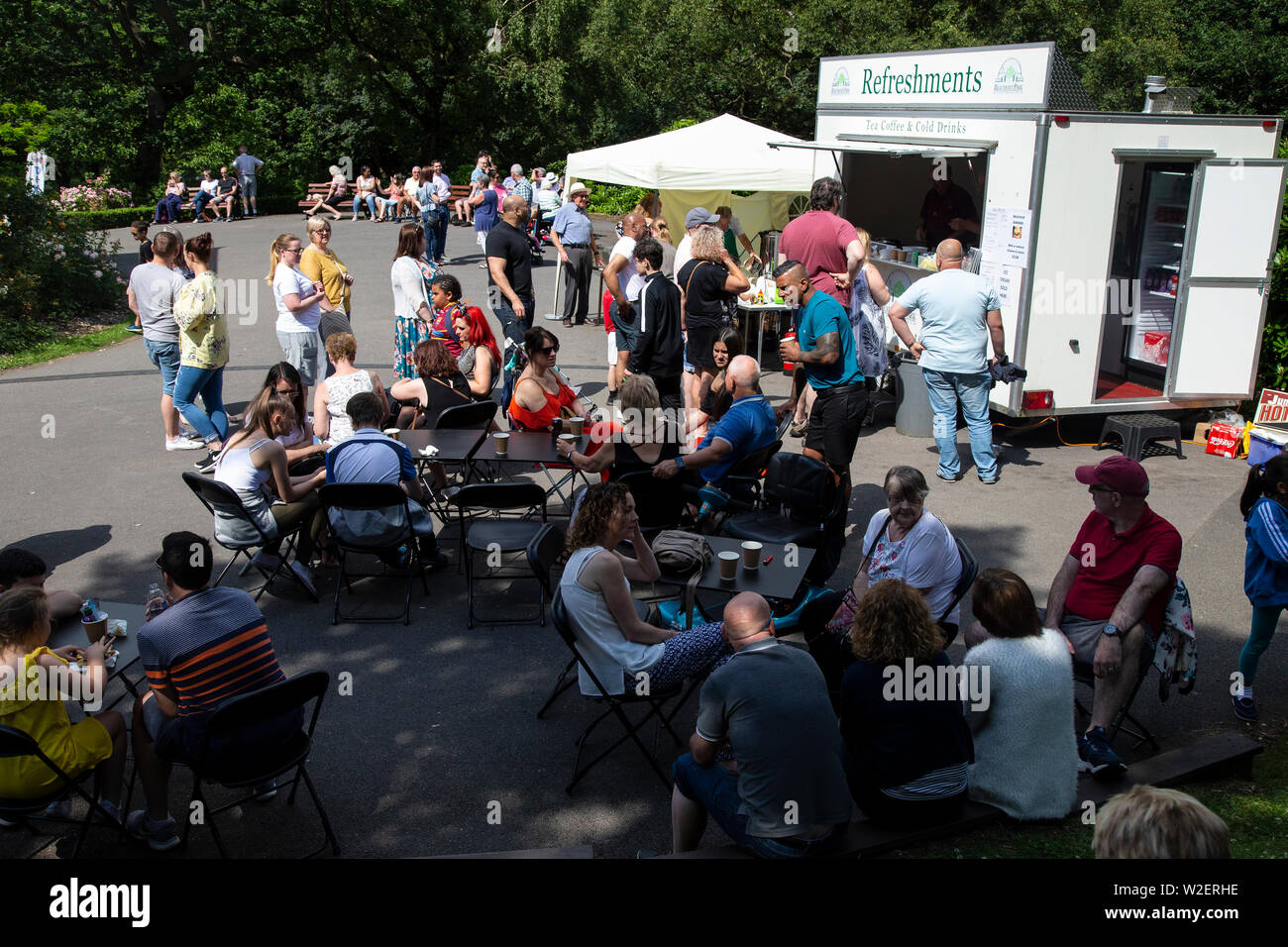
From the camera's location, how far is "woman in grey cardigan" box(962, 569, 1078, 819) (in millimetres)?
4152

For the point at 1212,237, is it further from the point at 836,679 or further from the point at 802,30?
the point at 802,30

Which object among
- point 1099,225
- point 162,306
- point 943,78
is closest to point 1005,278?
point 1099,225

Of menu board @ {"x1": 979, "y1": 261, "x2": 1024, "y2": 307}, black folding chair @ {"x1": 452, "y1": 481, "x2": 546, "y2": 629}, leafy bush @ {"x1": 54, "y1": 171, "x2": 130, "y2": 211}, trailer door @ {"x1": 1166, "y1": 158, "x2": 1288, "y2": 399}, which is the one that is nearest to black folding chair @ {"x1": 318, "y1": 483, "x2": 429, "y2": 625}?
black folding chair @ {"x1": 452, "y1": 481, "x2": 546, "y2": 629}

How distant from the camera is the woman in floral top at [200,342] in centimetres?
866

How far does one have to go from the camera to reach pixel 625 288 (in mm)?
11086

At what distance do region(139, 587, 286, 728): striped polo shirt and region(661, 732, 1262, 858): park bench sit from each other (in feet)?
5.90

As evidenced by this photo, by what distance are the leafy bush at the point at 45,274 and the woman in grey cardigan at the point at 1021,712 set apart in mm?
12713

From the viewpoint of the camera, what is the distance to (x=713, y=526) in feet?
21.8

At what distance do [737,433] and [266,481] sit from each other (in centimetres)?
285

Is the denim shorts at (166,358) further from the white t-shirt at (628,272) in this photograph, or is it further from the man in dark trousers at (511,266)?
the white t-shirt at (628,272)

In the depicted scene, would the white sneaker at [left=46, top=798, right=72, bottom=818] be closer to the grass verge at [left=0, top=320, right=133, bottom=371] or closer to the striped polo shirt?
the striped polo shirt

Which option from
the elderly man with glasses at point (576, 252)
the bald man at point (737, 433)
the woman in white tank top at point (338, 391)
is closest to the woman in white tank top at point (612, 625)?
the bald man at point (737, 433)

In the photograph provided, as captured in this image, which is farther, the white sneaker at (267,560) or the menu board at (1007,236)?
the menu board at (1007,236)
